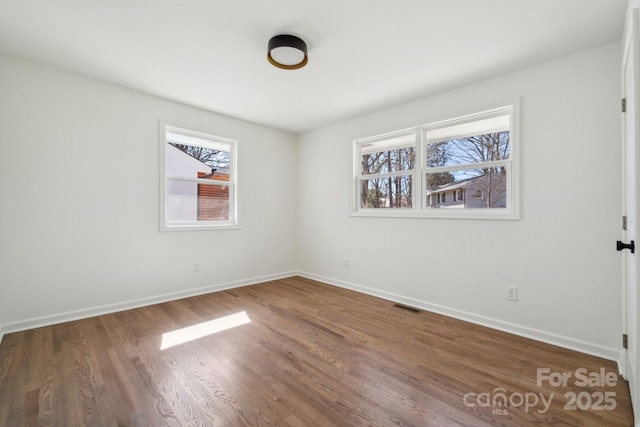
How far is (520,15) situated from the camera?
1.96 m

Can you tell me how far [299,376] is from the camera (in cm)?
192

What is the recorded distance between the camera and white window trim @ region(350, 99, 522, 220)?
2672 mm

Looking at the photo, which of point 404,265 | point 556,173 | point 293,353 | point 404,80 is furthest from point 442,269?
point 404,80

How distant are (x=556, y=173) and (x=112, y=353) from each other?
4086mm

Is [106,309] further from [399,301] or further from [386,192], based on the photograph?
[386,192]

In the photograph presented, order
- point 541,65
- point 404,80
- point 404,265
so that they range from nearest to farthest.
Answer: point 541,65 → point 404,80 → point 404,265

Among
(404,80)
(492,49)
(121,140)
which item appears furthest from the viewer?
(121,140)

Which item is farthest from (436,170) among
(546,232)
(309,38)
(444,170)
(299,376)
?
(299,376)

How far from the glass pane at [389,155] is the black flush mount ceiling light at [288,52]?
1.77 m

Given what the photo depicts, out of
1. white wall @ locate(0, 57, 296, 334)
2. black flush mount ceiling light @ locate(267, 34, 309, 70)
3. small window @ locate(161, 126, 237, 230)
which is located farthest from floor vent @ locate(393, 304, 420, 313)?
black flush mount ceiling light @ locate(267, 34, 309, 70)

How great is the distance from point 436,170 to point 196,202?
10.6 ft

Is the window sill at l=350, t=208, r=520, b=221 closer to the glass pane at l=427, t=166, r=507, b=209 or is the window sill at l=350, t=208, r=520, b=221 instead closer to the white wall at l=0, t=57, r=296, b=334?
the glass pane at l=427, t=166, r=507, b=209

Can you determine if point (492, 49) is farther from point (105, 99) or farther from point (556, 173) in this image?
point (105, 99)

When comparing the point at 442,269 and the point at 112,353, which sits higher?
the point at 442,269
